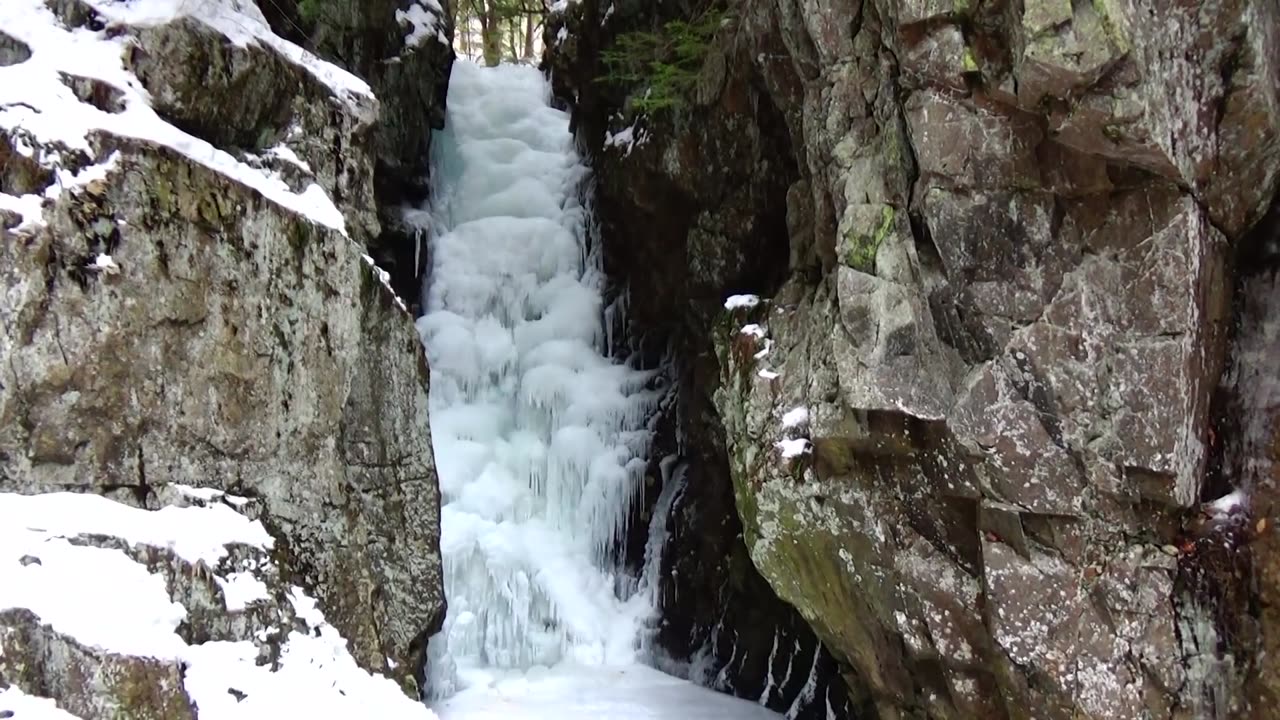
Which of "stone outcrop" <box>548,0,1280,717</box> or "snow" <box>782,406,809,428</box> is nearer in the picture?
"stone outcrop" <box>548,0,1280,717</box>

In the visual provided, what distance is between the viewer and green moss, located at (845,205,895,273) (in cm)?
620

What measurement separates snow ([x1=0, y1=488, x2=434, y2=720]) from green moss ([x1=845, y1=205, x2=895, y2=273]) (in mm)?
4599

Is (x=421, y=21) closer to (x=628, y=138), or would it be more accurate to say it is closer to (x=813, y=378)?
(x=628, y=138)

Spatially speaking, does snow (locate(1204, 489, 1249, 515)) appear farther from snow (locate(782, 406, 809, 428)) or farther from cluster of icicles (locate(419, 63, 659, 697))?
cluster of icicles (locate(419, 63, 659, 697))

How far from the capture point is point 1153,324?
523 cm

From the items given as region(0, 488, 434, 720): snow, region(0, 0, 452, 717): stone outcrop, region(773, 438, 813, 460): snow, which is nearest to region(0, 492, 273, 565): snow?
region(0, 488, 434, 720): snow

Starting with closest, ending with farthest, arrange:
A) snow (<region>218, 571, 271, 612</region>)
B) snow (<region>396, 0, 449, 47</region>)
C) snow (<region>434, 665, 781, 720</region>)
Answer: snow (<region>218, 571, 271, 612</region>), snow (<region>434, 665, 781, 720</region>), snow (<region>396, 0, 449, 47</region>)

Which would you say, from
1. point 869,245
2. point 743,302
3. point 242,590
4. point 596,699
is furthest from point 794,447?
point 242,590

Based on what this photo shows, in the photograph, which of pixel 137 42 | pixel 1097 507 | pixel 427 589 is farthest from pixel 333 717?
pixel 1097 507

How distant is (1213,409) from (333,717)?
6030mm

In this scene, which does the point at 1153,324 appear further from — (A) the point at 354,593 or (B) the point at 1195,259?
(A) the point at 354,593

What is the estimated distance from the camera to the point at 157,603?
4.85 m

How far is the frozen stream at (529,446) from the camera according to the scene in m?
8.52

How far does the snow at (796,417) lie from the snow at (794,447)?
124mm
